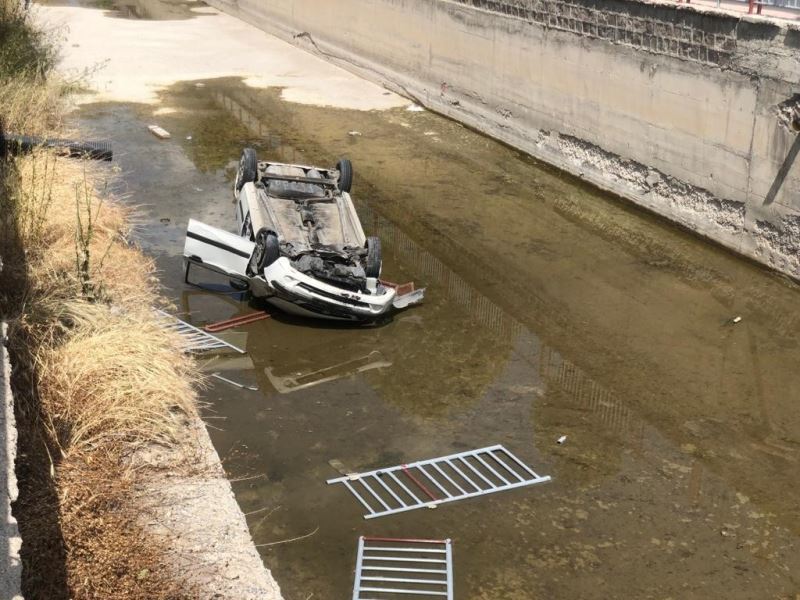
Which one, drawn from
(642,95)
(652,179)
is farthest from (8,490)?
(642,95)

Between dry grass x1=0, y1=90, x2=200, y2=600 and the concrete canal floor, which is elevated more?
dry grass x1=0, y1=90, x2=200, y2=600

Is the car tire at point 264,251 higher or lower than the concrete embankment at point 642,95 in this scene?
lower

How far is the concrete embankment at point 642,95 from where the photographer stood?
40.1 ft

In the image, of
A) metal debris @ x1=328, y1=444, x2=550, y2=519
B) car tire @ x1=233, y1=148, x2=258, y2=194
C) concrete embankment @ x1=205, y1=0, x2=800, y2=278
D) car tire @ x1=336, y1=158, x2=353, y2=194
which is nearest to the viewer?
metal debris @ x1=328, y1=444, x2=550, y2=519

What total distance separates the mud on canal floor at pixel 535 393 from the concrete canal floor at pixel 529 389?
2 centimetres

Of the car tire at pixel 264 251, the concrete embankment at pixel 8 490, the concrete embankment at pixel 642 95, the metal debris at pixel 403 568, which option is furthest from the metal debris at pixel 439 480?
the concrete embankment at pixel 642 95

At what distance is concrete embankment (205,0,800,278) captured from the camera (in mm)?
12227

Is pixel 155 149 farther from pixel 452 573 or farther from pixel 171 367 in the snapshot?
pixel 452 573

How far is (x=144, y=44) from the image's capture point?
24.8m

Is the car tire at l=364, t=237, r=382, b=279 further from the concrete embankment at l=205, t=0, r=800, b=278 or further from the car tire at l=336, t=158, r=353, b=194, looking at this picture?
the concrete embankment at l=205, t=0, r=800, b=278

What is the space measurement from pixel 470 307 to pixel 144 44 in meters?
16.5

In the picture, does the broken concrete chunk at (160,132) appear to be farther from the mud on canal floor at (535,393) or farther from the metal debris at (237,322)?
the metal debris at (237,322)

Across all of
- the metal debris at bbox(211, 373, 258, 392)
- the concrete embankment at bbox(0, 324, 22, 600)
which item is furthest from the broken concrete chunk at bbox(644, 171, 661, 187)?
the concrete embankment at bbox(0, 324, 22, 600)

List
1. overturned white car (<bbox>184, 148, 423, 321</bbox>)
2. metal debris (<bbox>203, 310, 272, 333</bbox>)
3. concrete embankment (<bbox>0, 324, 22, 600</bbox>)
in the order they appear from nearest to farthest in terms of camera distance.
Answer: concrete embankment (<bbox>0, 324, 22, 600</bbox>) → overturned white car (<bbox>184, 148, 423, 321</bbox>) → metal debris (<bbox>203, 310, 272, 333</bbox>)
